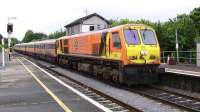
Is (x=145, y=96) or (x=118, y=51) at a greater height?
(x=118, y=51)

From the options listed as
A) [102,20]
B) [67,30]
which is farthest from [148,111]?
[67,30]

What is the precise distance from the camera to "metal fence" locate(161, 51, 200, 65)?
3853 cm

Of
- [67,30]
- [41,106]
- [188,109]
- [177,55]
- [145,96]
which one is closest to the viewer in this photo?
[188,109]

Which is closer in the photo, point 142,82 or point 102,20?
point 142,82

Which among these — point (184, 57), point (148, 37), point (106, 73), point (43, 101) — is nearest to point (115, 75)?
point (106, 73)

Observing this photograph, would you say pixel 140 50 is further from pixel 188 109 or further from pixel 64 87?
pixel 188 109

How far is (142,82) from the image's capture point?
20.8 metres

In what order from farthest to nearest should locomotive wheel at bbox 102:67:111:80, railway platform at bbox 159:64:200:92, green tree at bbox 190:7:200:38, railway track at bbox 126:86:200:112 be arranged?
green tree at bbox 190:7:200:38, locomotive wheel at bbox 102:67:111:80, railway platform at bbox 159:64:200:92, railway track at bbox 126:86:200:112

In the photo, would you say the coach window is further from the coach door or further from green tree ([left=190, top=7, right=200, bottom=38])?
green tree ([left=190, top=7, right=200, bottom=38])

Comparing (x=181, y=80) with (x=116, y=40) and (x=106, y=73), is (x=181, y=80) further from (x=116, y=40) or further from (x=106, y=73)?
(x=106, y=73)

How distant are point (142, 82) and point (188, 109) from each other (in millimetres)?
7267

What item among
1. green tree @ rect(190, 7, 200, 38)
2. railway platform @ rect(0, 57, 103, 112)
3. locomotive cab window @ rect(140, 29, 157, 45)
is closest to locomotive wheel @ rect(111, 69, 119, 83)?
locomotive cab window @ rect(140, 29, 157, 45)

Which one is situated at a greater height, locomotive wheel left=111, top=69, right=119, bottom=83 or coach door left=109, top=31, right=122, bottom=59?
coach door left=109, top=31, right=122, bottom=59

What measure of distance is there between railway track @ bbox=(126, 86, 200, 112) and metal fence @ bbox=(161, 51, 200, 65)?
1736 centimetres
